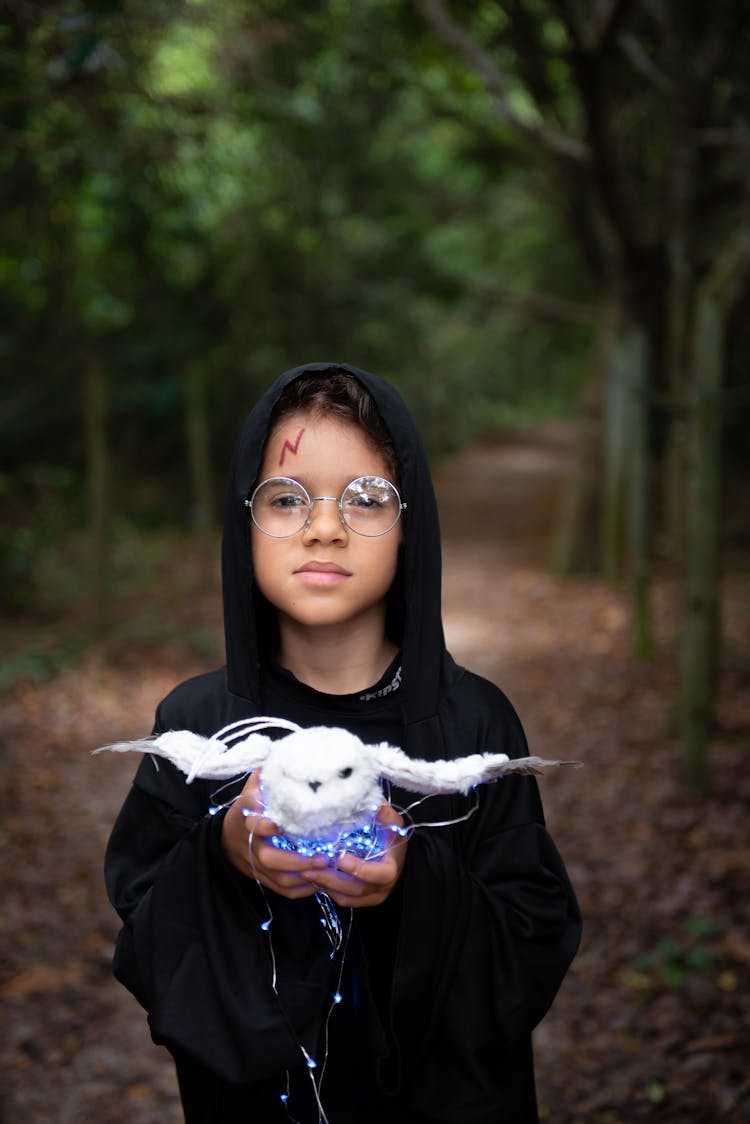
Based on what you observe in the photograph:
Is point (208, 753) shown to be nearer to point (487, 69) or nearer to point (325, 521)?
point (325, 521)

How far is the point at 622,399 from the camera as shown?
1068 cm

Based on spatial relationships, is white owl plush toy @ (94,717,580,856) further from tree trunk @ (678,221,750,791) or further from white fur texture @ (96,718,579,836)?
tree trunk @ (678,221,750,791)

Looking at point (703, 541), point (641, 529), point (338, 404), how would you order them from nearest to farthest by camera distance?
point (338, 404)
point (703, 541)
point (641, 529)

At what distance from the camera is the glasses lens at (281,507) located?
1.81m

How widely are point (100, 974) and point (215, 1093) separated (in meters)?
2.59

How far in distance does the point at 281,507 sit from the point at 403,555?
0.27m

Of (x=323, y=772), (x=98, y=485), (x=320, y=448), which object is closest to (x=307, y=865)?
(x=323, y=772)

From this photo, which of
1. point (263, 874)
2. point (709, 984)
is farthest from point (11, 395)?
point (263, 874)

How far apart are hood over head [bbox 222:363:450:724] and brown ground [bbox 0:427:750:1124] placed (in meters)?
2.25

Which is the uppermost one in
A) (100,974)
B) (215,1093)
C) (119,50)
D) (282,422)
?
(119,50)

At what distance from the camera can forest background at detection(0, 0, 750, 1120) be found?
582cm

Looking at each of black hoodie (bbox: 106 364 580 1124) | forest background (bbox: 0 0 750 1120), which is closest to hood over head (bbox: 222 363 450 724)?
black hoodie (bbox: 106 364 580 1124)

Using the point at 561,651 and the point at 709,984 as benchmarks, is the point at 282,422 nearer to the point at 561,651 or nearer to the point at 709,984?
the point at 709,984

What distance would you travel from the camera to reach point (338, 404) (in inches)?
72.7
